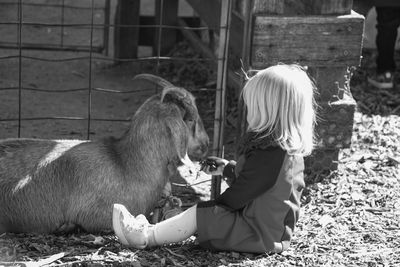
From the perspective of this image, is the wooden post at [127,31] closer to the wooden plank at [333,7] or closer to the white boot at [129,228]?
the wooden plank at [333,7]

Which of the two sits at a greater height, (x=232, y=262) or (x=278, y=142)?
(x=278, y=142)

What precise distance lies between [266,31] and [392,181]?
1524mm

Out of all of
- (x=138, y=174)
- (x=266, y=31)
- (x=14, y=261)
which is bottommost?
(x=14, y=261)

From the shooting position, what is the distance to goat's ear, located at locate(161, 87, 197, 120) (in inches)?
197

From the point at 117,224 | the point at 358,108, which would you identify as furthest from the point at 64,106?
the point at 117,224

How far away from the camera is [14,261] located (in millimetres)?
4512

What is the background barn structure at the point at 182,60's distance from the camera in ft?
18.2

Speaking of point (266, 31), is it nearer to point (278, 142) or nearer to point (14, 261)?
point (278, 142)

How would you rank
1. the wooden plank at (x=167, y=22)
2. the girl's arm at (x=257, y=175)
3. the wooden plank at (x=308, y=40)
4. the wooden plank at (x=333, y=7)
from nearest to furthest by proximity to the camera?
1. the girl's arm at (x=257, y=175)
2. the wooden plank at (x=308, y=40)
3. the wooden plank at (x=333, y=7)
4. the wooden plank at (x=167, y=22)

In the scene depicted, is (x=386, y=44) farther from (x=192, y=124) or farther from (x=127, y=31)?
(x=192, y=124)

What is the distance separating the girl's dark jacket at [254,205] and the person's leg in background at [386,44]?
4.10 m

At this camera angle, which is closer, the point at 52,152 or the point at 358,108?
the point at 52,152

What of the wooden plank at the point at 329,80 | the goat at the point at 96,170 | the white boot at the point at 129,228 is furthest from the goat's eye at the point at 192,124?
the wooden plank at the point at 329,80

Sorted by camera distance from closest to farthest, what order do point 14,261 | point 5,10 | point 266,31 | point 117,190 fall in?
1. point 14,261
2. point 117,190
3. point 266,31
4. point 5,10
